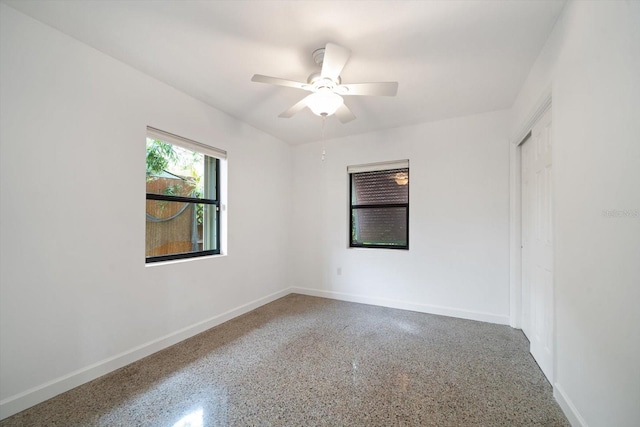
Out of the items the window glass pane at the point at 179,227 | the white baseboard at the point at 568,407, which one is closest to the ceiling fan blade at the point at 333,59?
the window glass pane at the point at 179,227

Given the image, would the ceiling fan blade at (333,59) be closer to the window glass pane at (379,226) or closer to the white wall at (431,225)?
the white wall at (431,225)

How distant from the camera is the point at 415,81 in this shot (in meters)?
2.42

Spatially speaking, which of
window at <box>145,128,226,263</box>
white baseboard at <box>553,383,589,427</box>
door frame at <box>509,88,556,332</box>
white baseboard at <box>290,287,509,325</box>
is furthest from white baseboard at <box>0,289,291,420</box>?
door frame at <box>509,88,556,332</box>

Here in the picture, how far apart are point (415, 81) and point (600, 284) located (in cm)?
200

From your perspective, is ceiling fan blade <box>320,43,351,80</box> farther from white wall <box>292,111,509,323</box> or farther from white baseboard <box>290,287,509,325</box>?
white baseboard <box>290,287,509,325</box>

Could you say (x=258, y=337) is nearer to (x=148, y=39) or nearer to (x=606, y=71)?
(x=148, y=39)

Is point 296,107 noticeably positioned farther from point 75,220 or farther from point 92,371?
point 92,371

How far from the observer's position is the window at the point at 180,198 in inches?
97.3

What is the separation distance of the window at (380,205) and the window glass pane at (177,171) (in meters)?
2.01

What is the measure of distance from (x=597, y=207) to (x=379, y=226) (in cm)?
264

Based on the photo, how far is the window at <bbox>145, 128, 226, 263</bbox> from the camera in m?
2.47

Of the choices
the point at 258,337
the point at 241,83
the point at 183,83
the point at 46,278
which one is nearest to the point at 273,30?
the point at 241,83

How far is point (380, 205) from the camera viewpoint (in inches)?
151

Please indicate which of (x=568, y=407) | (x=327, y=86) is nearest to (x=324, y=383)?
(x=568, y=407)
